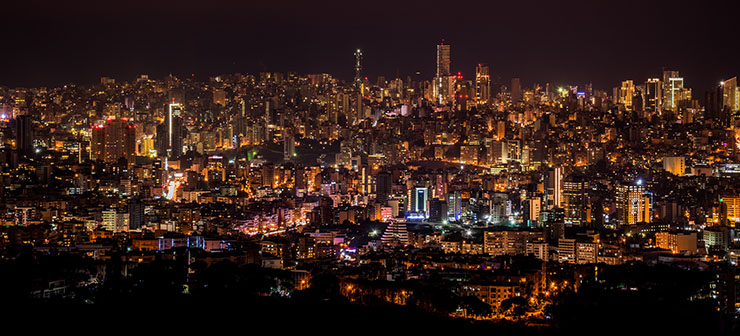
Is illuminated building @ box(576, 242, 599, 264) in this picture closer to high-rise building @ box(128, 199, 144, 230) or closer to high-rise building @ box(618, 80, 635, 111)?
high-rise building @ box(128, 199, 144, 230)

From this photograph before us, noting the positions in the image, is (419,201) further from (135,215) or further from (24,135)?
(24,135)

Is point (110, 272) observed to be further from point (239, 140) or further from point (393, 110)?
point (393, 110)

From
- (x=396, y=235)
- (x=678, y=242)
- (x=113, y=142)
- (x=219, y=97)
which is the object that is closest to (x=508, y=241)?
(x=396, y=235)

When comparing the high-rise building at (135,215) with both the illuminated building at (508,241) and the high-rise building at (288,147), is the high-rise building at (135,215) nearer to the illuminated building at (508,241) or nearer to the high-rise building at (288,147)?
the illuminated building at (508,241)

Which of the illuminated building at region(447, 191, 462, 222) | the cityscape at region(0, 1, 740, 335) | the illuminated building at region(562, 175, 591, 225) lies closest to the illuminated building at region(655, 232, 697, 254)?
the cityscape at region(0, 1, 740, 335)

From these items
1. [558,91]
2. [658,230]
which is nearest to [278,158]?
[558,91]

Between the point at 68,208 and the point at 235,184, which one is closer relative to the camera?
the point at 68,208
